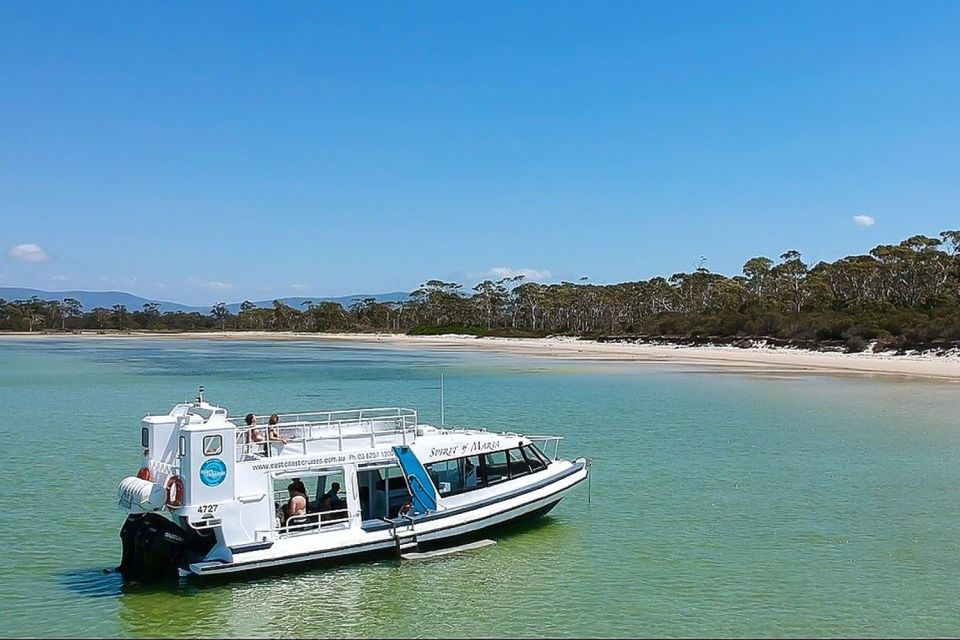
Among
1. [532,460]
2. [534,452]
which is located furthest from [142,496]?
[534,452]

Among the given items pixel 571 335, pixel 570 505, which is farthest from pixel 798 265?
pixel 570 505

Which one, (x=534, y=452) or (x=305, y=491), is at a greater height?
(x=534, y=452)

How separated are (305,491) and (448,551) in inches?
114

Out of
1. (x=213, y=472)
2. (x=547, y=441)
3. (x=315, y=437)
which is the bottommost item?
(x=547, y=441)

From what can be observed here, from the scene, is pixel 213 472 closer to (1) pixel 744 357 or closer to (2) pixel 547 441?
(2) pixel 547 441

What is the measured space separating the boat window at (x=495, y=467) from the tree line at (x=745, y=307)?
62.1m

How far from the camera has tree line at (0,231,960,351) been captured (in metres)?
83.5

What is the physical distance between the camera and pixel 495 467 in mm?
18359

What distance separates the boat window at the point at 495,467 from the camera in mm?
18188

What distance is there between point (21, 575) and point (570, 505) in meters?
11.4

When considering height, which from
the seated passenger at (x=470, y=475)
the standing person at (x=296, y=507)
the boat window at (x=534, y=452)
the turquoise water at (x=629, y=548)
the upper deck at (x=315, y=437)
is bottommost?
the turquoise water at (x=629, y=548)

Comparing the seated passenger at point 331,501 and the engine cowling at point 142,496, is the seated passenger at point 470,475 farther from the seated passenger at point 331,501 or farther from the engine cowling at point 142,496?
the engine cowling at point 142,496

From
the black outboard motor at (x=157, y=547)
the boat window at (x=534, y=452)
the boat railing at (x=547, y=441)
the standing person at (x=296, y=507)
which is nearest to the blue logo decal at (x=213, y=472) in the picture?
the black outboard motor at (x=157, y=547)

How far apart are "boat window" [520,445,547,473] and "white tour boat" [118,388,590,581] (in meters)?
0.02
